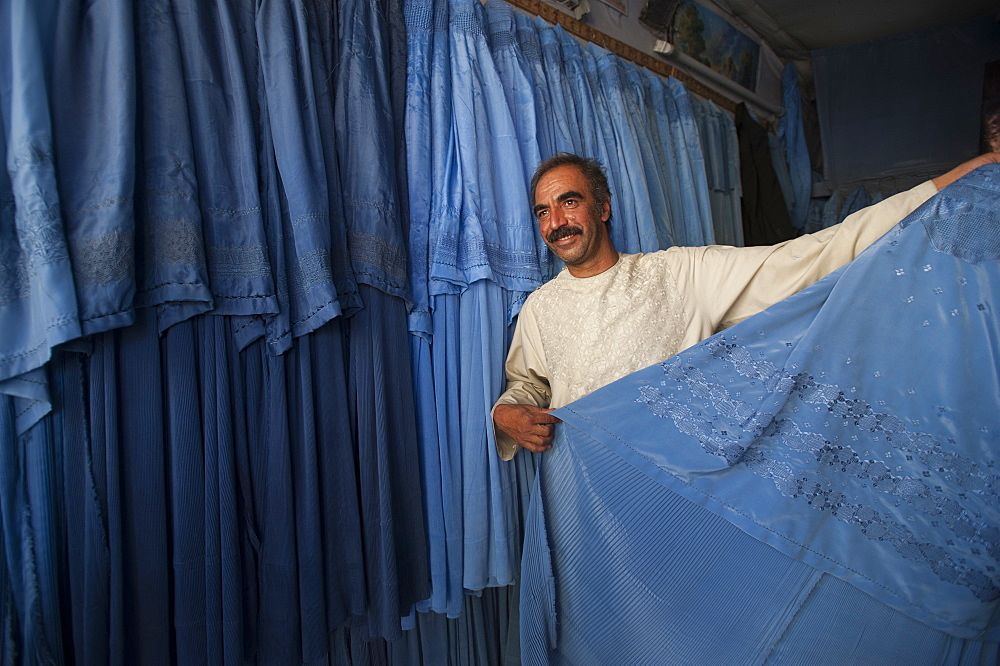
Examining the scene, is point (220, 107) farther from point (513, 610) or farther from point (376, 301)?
point (513, 610)

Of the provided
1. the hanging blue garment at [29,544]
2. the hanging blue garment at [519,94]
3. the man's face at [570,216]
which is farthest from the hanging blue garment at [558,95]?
the hanging blue garment at [29,544]

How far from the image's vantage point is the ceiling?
301cm

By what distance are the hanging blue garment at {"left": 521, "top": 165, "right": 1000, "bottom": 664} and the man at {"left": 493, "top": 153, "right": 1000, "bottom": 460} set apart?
0.64ft

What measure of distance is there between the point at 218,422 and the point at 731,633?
1101 millimetres

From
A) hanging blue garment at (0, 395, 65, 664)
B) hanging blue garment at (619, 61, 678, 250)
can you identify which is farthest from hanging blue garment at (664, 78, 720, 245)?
hanging blue garment at (0, 395, 65, 664)

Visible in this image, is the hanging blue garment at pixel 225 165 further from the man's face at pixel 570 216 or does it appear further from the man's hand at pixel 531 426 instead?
the man's face at pixel 570 216

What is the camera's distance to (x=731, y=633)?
1016 mm

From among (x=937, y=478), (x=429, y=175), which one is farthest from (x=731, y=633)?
(x=429, y=175)

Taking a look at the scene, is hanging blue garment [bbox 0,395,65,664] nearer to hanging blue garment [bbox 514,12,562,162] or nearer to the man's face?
the man's face

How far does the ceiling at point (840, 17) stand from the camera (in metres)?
3.01

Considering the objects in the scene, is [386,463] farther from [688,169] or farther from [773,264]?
[688,169]

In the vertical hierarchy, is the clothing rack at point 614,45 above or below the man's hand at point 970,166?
above

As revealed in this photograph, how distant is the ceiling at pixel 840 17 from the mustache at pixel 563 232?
86.5 inches

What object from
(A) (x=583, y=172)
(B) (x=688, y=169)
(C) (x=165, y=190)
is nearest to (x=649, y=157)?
(B) (x=688, y=169)
